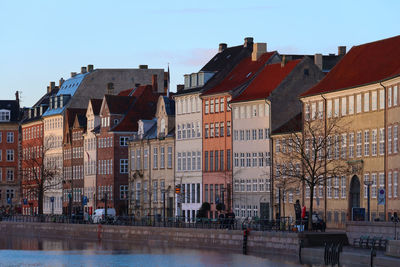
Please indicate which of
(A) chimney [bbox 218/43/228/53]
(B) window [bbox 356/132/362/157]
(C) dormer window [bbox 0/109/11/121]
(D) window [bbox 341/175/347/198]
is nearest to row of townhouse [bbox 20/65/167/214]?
(C) dormer window [bbox 0/109/11/121]

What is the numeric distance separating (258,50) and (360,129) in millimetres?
30287

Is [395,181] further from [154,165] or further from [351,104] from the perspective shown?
[154,165]

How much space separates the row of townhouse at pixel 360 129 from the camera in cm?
8631

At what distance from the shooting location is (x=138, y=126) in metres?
141

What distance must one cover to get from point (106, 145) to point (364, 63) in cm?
5475

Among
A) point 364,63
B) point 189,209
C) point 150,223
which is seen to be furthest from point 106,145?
point 364,63

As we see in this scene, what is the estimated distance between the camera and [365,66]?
95.0 meters

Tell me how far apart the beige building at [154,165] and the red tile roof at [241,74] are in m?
10.6

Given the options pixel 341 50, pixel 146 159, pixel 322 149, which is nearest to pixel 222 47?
pixel 146 159

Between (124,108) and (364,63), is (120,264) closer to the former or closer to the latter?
(364,63)

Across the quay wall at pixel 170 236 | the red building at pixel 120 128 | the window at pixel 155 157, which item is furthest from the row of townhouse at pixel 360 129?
the red building at pixel 120 128

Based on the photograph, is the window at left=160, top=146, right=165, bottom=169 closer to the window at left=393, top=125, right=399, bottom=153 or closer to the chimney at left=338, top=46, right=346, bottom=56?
the chimney at left=338, top=46, right=346, bottom=56

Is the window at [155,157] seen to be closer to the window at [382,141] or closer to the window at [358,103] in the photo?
the window at [358,103]

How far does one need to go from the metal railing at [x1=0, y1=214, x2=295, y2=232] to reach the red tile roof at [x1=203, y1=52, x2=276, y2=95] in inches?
615
